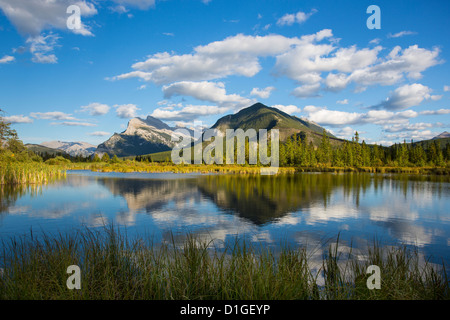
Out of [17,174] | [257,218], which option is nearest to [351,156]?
[257,218]

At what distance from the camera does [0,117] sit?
31828 millimetres

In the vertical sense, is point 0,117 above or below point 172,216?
above

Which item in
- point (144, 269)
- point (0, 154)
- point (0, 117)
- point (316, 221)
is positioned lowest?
point (316, 221)

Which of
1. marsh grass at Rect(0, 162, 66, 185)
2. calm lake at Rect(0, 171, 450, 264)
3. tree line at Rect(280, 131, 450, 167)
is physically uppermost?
tree line at Rect(280, 131, 450, 167)

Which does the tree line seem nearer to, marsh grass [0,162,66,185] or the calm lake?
the calm lake

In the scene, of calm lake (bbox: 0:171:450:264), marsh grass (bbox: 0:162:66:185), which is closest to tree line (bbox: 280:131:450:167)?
calm lake (bbox: 0:171:450:264)

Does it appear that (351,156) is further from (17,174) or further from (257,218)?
(17,174)

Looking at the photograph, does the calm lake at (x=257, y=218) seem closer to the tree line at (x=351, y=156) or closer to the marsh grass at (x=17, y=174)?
the marsh grass at (x=17, y=174)

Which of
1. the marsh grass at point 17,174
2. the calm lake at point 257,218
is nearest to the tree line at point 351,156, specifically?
the calm lake at point 257,218
